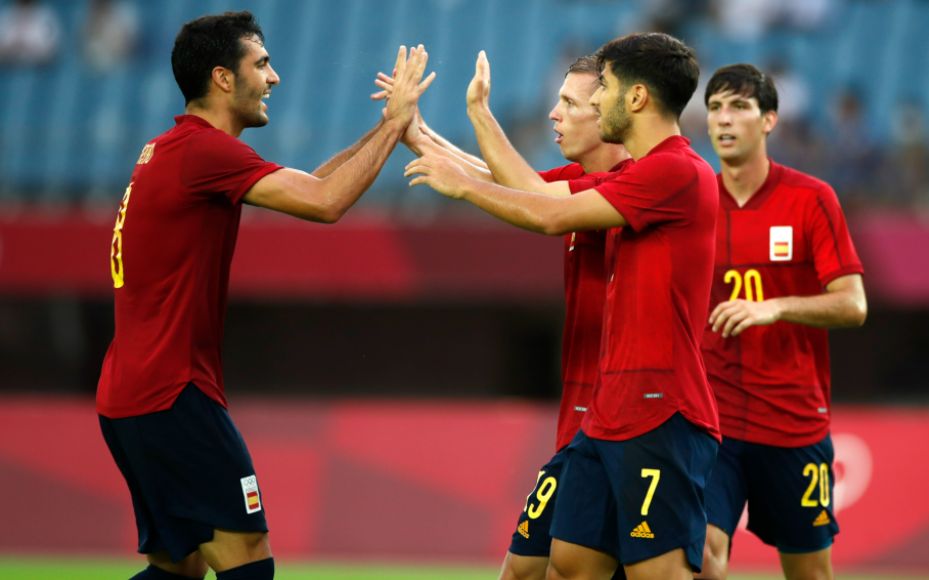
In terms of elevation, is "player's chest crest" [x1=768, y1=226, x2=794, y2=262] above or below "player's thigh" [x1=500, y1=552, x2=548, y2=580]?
above

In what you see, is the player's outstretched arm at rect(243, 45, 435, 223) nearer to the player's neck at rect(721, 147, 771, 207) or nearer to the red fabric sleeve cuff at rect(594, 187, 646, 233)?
the red fabric sleeve cuff at rect(594, 187, 646, 233)

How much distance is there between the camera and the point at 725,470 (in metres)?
5.01

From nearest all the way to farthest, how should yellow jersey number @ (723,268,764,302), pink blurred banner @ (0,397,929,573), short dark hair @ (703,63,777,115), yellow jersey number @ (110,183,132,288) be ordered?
yellow jersey number @ (110,183,132,288)
yellow jersey number @ (723,268,764,302)
short dark hair @ (703,63,777,115)
pink blurred banner @ (0,397,929,573)

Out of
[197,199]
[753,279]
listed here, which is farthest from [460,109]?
[197,199]

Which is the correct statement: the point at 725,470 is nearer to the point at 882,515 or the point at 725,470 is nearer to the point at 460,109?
the point at 882,515

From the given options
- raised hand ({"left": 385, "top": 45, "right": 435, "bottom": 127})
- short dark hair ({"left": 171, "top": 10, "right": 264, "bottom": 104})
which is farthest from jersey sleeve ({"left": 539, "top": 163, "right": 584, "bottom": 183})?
short dark hair ({"left": 171, "top": 10, "right": 264, "bottom": 104})

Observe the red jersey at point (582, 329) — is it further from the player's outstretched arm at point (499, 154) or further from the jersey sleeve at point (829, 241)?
the jersey sleeve at point (829, 241)

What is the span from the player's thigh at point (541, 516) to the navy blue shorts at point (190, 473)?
3.40 feet

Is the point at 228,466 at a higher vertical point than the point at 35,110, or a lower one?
lower

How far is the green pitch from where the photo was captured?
25.6ft

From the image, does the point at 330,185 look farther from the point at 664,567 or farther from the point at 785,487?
the point at 785,487

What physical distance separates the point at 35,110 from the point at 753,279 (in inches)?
418

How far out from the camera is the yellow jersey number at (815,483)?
5016 mm

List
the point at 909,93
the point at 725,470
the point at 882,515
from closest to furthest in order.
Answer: the point at 725,470, the point at 882,515, the point at 909,93
